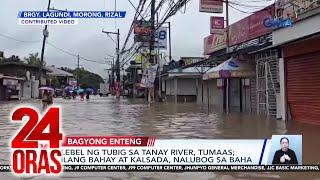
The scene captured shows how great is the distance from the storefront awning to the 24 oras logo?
19.1 meters

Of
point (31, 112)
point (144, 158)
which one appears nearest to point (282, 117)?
point (144, 158)

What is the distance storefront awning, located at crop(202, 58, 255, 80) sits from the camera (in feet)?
82.2

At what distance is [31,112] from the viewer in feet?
19.7

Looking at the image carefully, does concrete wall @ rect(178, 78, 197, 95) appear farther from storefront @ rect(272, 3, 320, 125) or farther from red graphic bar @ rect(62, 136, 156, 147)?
red graphic bar @ rect(62, 136, 156, 147)

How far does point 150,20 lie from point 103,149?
3489cm

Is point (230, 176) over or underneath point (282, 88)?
underneath

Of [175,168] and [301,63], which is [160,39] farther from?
[175,168]

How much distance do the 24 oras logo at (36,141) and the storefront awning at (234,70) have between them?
753 inches

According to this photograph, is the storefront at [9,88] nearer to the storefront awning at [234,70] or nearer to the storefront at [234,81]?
the storefront at [234,81]

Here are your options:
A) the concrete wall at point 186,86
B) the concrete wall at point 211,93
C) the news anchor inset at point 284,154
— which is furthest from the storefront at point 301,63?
the concrete wall at point 186,86

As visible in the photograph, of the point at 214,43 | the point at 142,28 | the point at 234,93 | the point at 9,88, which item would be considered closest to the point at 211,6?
the point at 234,93

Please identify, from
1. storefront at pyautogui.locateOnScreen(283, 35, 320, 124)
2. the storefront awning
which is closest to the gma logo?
storefront at pyautogui.locateOnScreen(283, 35, 320, 124)

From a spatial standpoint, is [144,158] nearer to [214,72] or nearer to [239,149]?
[239,149]

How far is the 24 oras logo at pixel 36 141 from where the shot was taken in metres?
6.05
